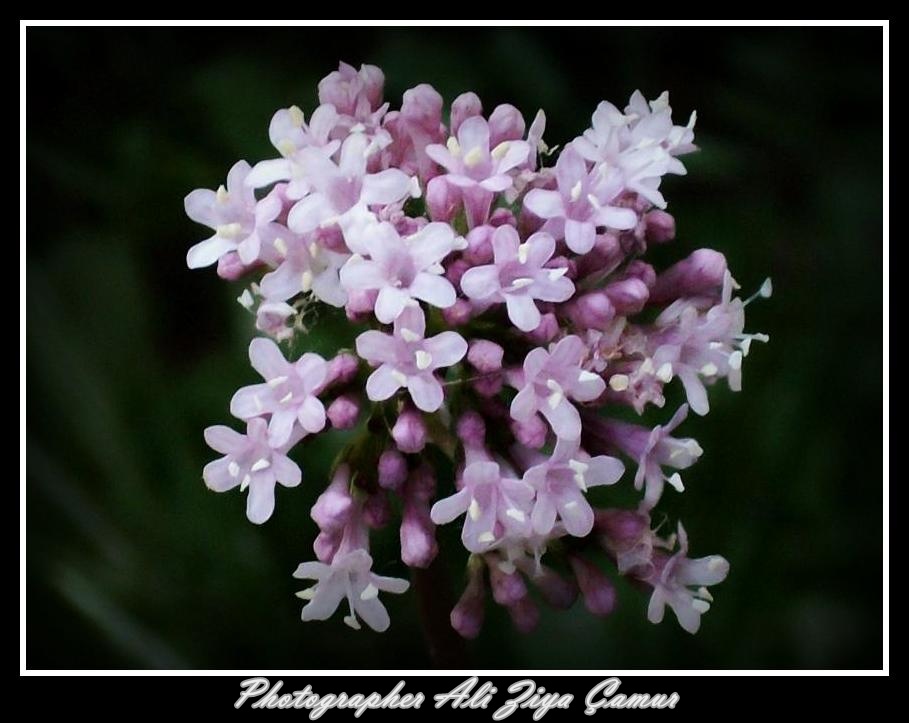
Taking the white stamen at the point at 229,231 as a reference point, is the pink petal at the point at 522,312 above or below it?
below

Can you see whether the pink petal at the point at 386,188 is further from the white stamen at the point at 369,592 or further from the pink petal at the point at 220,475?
the white stamen at the point at 369,592

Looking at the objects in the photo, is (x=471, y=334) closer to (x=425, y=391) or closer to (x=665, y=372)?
(x=425, y=391)

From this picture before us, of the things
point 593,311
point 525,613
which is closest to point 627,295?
point 593,311

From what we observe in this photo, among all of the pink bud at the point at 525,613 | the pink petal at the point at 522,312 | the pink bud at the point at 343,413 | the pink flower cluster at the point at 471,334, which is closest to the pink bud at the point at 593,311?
the pink flower cluster at the point at 471,334

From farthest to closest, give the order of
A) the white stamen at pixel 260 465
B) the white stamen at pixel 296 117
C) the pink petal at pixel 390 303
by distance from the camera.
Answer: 1. the white stamen at pixel 296 117
2. the white stamen at pixel 260 465
3. the pink petal at pixel 390 303

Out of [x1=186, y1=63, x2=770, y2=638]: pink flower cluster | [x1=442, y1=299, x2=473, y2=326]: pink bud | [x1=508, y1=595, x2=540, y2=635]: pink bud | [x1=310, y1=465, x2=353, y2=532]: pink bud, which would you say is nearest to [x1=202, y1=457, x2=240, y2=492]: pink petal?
[x1=186, y1=63, x2=770, y2=638]: pink flower cluster

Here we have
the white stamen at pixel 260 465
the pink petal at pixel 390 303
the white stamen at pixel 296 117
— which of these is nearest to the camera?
the pink petal at pixel 390 303

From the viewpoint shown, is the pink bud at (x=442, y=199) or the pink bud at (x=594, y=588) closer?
the pink bud at (x=442, y=199)
